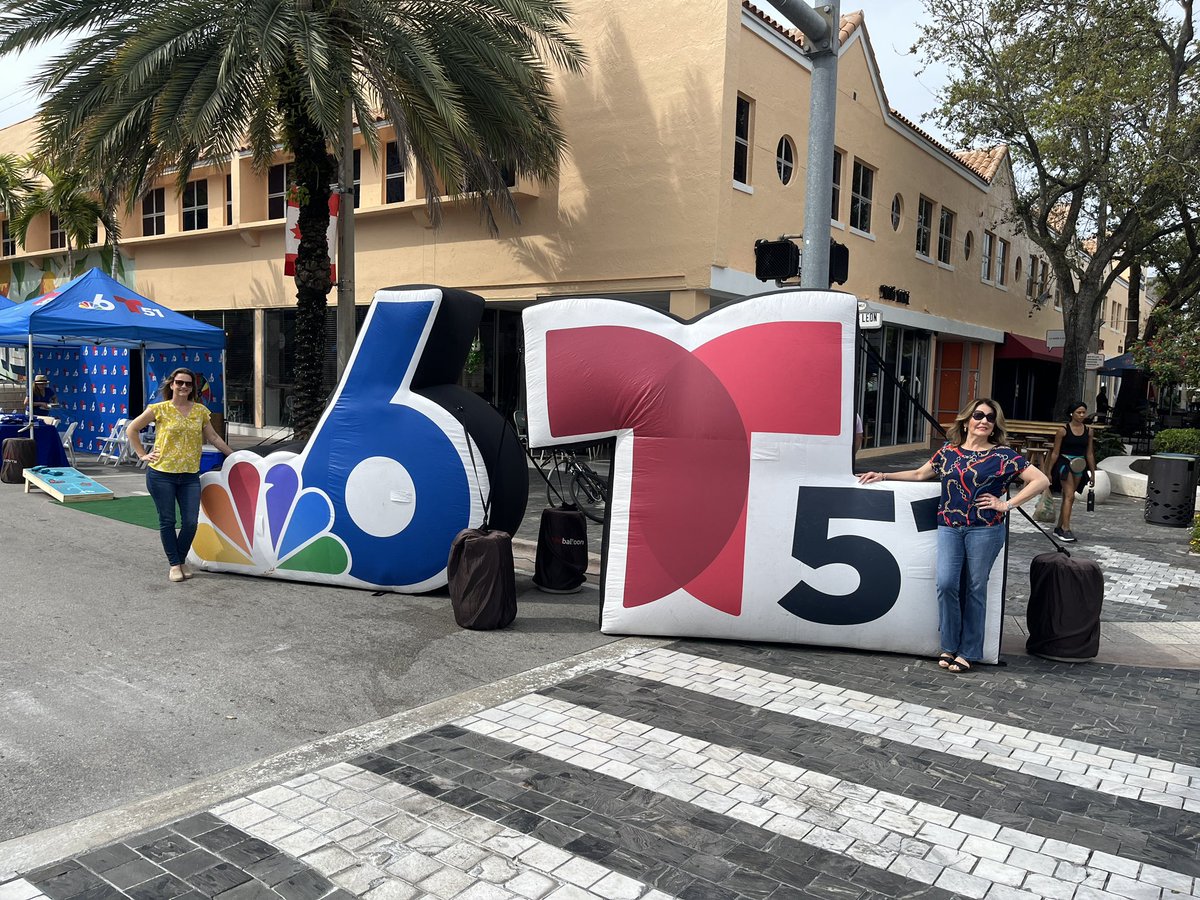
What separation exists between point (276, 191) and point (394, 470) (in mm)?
16094

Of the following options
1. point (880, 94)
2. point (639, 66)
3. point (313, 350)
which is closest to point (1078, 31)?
point (880, 94)

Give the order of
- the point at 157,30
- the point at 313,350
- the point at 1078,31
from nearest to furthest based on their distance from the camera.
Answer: the point at 157,30 → the point at 313,350 → the point at 1078,31

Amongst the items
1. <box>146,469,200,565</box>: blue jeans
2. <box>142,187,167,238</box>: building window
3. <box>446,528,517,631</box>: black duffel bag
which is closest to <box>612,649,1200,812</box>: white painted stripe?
<box>446,528,517,631</box>: black duffel bag

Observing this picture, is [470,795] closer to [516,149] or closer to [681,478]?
[681,478]

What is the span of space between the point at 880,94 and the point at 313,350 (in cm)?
1352

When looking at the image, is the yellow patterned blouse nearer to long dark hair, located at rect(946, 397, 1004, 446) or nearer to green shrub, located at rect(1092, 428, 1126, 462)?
long dark hair, located at rect(946, 397, 1004, 446)

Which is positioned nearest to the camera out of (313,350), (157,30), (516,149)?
(157,30)

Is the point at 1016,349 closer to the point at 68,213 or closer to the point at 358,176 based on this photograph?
the point at 358,176

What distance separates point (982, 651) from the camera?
233 inches

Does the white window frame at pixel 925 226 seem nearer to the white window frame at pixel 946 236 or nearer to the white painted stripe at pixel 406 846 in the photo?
the white window frame at pixel 946 236

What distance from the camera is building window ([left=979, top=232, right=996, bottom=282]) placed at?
2567cm

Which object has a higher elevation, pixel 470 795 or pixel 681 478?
pixel 681 478

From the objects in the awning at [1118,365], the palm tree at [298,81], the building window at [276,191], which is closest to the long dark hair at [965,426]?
the palm tree at [298,81]

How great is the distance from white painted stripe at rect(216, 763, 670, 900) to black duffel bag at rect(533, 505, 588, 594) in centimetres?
392
